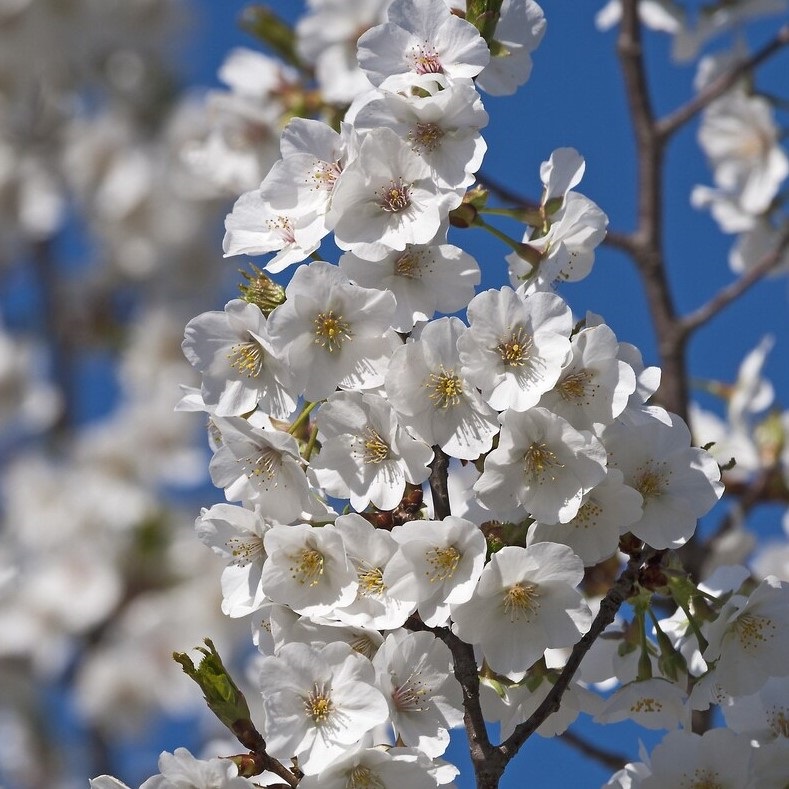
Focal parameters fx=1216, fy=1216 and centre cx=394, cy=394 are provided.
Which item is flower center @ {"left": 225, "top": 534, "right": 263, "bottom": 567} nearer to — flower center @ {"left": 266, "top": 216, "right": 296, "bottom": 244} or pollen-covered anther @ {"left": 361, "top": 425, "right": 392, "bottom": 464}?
pollen-covered anther @ {"left": 361, "top": 425, "right": 392, "bottom": 464}

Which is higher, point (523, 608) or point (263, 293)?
point (263, 293)

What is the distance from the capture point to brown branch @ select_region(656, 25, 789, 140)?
3072 mm

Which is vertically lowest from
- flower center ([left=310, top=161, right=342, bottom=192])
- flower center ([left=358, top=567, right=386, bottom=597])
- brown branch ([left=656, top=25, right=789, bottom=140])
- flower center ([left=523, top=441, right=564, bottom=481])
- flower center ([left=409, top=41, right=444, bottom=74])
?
brown branch ([left=656, top=25, right=789, bottom=140])

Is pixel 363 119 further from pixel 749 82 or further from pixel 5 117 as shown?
pixel 5 117

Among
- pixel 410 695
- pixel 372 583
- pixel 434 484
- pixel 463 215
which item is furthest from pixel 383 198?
pixel 410 695

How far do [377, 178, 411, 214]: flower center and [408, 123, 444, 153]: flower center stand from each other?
51 millimetres

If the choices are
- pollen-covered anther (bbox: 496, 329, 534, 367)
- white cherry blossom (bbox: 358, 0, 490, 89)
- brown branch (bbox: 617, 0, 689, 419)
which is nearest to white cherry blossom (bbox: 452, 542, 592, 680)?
pollen-covered anther (bbox: 496, 329, 534, 367)

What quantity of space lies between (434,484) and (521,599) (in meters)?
0.17

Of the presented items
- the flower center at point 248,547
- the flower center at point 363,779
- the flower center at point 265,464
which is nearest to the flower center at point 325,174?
Answer: the flower center at point 265,464

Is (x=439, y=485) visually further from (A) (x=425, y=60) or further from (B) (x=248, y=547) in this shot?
(A) (x=425, y=60)

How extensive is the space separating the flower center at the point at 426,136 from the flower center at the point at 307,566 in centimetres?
49

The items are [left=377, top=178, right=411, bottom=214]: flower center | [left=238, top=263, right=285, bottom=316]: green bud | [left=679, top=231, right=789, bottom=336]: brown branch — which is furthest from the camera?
[left=679, top=231, right=789, bottom=336]: brown branch

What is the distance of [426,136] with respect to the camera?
143cm

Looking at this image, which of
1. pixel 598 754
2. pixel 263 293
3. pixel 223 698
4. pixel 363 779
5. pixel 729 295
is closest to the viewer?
pixel 363 779
